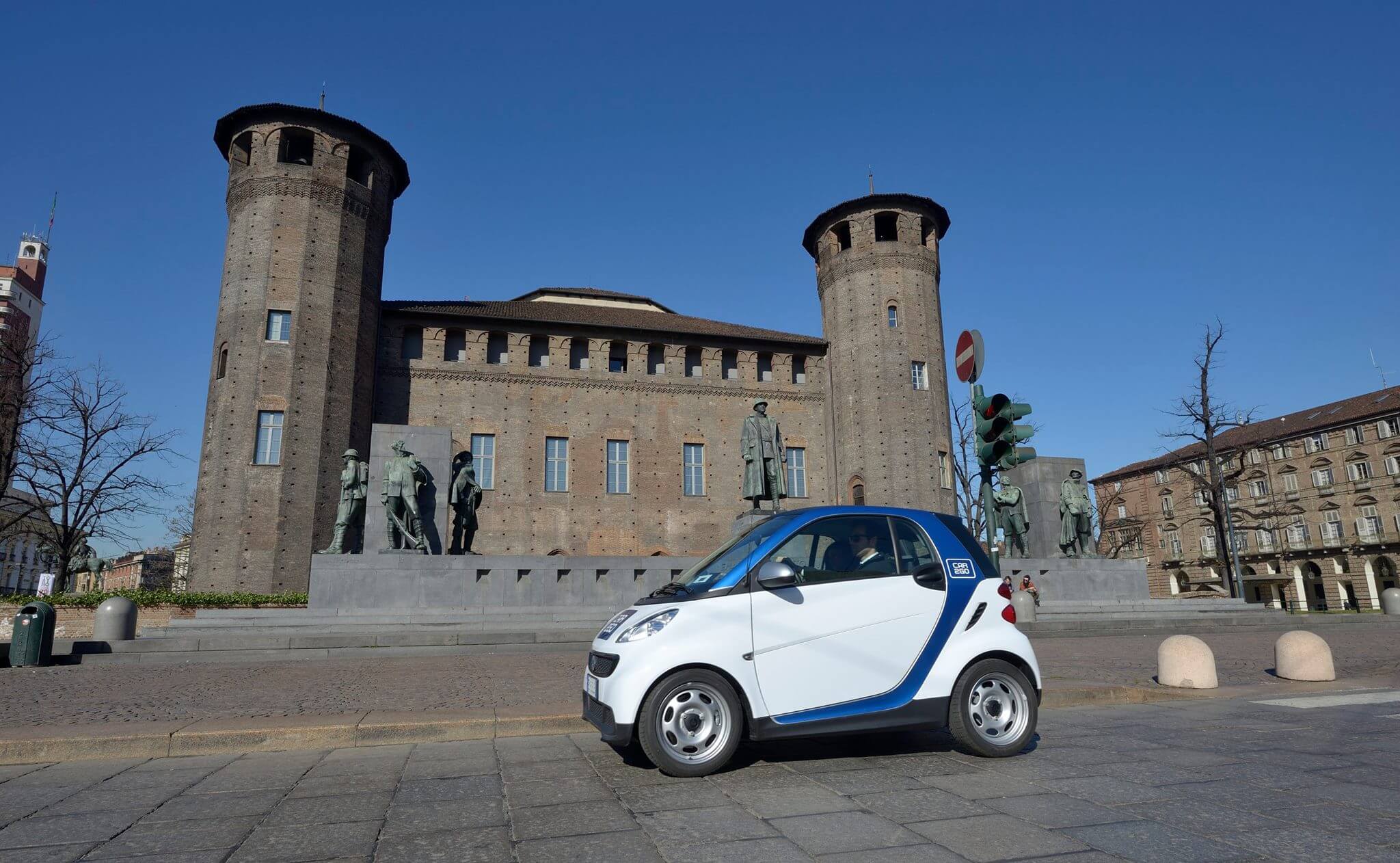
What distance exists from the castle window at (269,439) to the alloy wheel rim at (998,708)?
27255 mm

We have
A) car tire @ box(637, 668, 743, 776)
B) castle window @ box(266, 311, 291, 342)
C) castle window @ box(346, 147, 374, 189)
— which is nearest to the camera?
car tire @ box(637, 668, 743, 776)

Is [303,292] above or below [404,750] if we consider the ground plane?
above

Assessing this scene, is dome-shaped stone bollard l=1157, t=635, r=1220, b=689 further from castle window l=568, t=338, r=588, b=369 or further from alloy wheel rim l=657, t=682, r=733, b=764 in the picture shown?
castle window l=568, t=338, r=588, b=369

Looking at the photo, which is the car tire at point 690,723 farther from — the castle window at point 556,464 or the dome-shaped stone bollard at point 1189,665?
the castle window at point 556,464

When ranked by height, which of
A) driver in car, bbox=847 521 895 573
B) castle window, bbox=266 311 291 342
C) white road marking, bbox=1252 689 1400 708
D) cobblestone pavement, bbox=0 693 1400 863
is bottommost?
white road marking, bbox=1252 689 1400 708

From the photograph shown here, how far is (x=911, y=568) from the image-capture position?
4.90 meters

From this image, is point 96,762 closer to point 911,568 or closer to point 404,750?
point 404,750

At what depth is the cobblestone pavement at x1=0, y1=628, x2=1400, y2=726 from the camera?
724cm

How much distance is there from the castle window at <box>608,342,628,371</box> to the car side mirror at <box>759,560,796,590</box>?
3083 centimetres

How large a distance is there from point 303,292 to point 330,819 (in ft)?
94.5

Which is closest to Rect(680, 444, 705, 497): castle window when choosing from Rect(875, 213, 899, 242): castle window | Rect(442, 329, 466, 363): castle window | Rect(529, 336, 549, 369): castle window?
Rect(529, 336, 549, 369): castle window

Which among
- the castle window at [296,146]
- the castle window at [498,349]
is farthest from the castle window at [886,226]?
the castle window at [296,146]

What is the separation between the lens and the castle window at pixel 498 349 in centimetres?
3338

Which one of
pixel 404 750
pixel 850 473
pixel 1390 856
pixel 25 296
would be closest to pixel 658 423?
pixel 850 473
